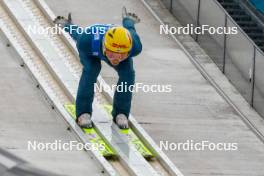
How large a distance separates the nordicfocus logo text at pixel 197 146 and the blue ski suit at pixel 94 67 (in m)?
0.84

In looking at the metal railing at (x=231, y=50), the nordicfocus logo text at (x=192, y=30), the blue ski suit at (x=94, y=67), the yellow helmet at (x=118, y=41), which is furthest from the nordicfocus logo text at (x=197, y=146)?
the nordicfocus logo text at (x=192, y=30)

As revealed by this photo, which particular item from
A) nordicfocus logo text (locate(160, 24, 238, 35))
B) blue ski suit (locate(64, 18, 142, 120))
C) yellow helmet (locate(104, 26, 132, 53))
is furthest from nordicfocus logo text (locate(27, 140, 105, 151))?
nordicfocus logo text (locate(160, 24, 238, 35))

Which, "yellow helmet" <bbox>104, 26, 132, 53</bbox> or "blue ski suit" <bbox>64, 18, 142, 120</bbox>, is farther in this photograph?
"blue ski suit" <bbox>64, 18, 142, 120</bbox>

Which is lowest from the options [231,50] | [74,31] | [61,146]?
[61,146]

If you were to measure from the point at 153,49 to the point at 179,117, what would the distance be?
7.49 ft

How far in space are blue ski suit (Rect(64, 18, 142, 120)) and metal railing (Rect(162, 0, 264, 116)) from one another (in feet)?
9.28

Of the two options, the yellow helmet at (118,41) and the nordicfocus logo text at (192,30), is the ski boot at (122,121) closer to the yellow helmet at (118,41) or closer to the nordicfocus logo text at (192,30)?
the yellow helmet at (118,41)

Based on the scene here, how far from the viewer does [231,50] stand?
18.5 metres

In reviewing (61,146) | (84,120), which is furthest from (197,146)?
(61,146)

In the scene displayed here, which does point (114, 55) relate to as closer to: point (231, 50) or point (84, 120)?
point (84, 120)

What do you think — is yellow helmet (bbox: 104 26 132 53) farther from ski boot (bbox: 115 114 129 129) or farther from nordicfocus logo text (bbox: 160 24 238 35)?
nordicfocus logo text (bbox: 160 24 238 35)

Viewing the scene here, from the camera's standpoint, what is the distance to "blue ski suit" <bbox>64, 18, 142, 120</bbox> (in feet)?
49.5

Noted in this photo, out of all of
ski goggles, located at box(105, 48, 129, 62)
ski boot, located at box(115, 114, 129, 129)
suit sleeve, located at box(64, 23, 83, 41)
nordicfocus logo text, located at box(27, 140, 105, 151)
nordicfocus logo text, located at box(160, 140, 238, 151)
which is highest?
suit sleeve, located at box(64, 23, 83, 41)

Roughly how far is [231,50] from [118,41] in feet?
13.2
